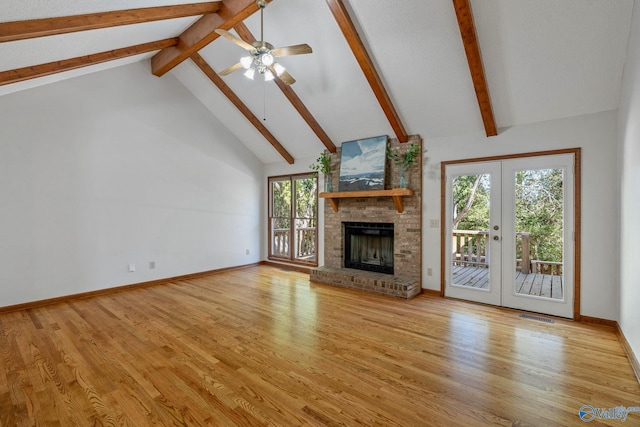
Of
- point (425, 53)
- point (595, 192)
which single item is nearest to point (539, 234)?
point (595, 192)

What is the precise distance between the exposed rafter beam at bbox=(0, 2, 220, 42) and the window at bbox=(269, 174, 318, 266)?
3594mm

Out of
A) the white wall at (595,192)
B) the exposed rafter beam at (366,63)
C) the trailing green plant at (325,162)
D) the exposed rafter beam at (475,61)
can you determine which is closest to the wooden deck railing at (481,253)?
the white wall at (595,192)

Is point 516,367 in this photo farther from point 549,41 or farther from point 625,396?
point 549,41

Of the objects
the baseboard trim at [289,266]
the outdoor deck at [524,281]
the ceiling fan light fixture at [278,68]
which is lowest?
the baseboard trim at [289,266]

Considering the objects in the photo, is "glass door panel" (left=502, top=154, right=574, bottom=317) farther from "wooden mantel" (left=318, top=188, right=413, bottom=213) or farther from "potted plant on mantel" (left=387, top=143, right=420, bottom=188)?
"wooden mantel" (left=318, top=188, right=413, bottom=213)

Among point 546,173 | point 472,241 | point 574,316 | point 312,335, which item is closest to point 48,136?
point 312,335

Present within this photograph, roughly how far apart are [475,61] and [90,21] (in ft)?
12.8

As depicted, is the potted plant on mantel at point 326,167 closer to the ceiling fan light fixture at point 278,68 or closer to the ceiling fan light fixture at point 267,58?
the ceiling fan light fixture at point 278,68

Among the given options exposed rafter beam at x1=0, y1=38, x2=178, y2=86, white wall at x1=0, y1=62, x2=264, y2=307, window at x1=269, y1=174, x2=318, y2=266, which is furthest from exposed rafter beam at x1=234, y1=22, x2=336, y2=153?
white wall at x1=0, y1=62, x2=264, y2=307

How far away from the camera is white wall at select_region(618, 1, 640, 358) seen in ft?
8.41

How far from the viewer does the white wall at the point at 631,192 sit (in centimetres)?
256

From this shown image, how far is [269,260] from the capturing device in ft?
24.3

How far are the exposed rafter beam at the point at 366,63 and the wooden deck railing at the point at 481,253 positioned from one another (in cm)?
184

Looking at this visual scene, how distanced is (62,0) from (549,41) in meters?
4.48
